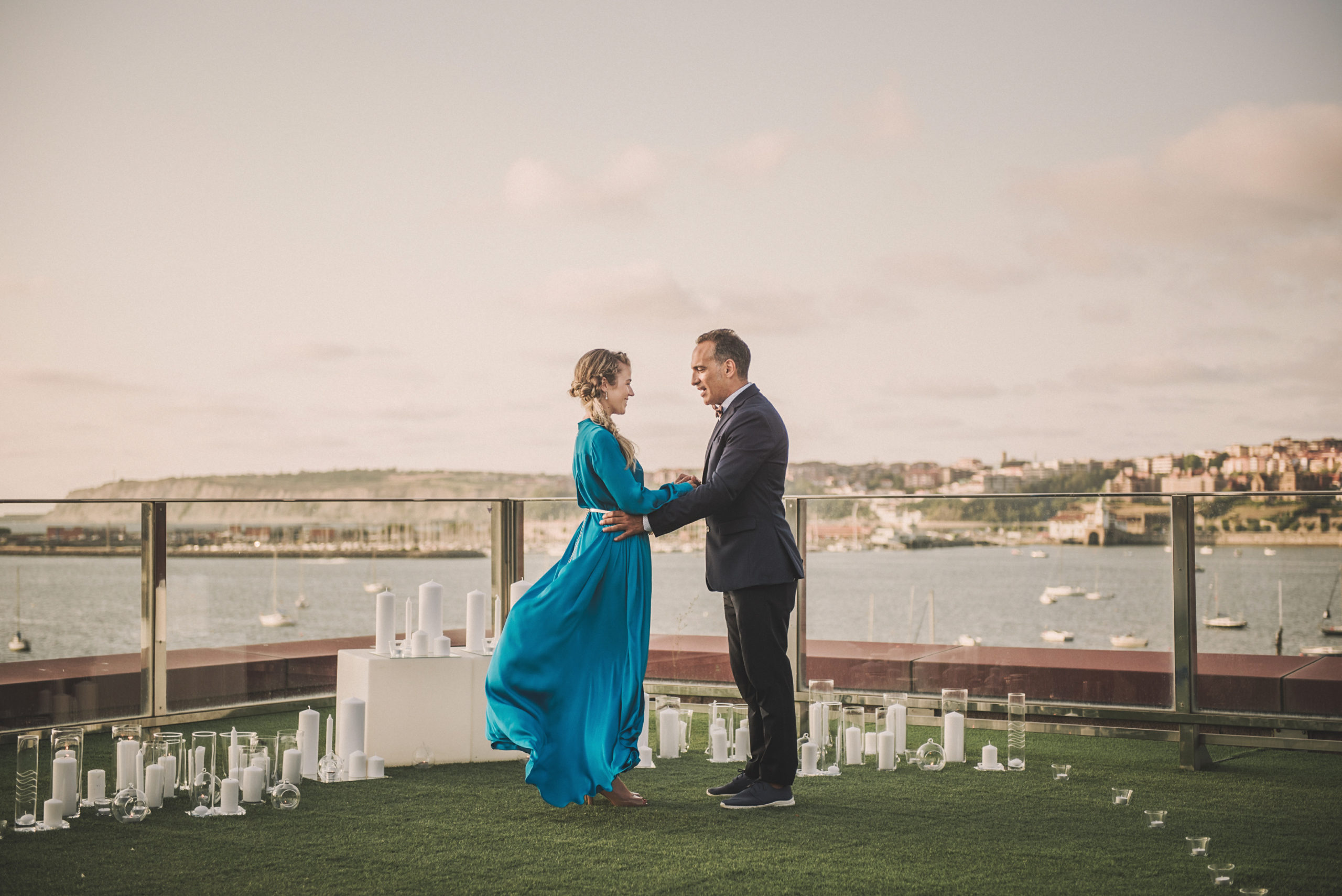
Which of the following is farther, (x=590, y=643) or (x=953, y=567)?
(x=953, y=567)

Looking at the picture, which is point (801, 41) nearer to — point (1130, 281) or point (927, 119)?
point (927, 119)

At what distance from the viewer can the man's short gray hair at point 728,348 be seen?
412cm

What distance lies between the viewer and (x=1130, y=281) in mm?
45375

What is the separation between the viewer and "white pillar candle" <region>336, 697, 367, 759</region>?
4523mm

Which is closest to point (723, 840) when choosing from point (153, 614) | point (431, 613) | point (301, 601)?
point (431, 613)

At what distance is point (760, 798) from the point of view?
3912mm

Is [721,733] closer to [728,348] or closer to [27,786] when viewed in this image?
[728,348]

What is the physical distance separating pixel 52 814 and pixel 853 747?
3.03 meters

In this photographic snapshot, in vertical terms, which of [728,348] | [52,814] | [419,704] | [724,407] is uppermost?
[728,348]

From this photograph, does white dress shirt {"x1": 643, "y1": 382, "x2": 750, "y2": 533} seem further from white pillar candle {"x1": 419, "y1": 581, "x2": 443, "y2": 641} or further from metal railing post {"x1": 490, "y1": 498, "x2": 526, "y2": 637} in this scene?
metal railing post {"x1": 490, "y1": 498, "x2": 526, "y2": 637}

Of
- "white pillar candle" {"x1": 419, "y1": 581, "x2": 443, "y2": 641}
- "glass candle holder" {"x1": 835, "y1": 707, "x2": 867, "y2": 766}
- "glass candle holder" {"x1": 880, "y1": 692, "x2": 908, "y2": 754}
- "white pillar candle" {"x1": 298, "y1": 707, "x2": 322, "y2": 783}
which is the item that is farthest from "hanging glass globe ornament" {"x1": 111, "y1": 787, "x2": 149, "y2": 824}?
"glass candle holder" {"x1": 880, "y1": 692, "x2": 908, "y2": 754}

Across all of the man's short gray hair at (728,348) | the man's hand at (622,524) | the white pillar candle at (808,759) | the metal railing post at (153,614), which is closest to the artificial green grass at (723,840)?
the white pillar candle at (808,759)

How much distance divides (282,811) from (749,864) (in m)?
1.69

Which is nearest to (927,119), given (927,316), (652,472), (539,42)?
(927,316)
